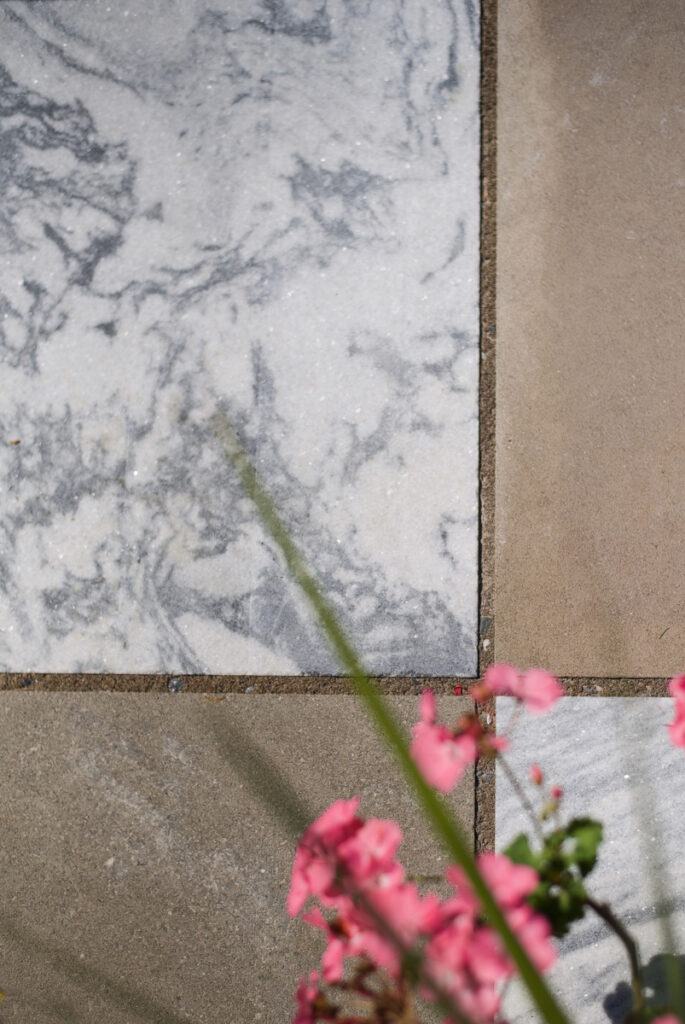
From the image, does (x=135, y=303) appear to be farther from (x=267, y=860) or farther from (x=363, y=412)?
(x=267, y=860)

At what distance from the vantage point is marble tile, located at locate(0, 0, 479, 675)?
1280 millimetres

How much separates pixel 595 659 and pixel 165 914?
815 millimetres

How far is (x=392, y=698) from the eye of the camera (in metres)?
1.25

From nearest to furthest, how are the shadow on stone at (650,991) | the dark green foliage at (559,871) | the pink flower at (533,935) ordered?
the pink flower at (533,935)
the dark green foliage at (559,871)
the shadow on stone at (650,991)

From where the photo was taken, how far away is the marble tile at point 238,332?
4.20 feet

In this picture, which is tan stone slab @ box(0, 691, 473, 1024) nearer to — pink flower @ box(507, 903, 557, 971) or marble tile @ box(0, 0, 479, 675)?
marble tile @ box(0, 0, 479, 675)

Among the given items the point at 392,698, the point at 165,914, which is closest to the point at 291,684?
the point at 392,698

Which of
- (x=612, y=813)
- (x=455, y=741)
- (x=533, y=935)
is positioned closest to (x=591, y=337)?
(x=612, y=813)

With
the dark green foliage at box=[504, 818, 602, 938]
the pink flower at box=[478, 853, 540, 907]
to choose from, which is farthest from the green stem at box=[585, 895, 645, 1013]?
the pink flower at box=[478, 853, 540, 907]

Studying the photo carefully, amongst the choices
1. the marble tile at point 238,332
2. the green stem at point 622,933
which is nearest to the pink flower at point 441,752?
the green stem at point 622,933

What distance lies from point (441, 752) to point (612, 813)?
0.82 metres

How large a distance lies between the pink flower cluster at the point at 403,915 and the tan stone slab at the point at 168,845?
0.65 metres

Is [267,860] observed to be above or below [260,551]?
below

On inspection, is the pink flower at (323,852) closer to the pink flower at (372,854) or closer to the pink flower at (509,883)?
the pink flower at (372,854)
